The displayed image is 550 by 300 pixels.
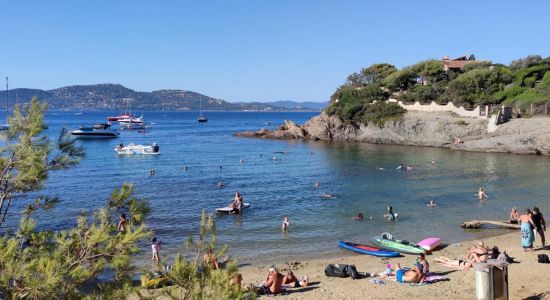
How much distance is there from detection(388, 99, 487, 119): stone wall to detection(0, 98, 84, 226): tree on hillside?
60.7 meters

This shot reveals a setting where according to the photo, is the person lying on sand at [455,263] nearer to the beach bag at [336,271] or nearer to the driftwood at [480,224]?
the beach bag at [336,271]

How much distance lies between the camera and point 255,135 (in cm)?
8606

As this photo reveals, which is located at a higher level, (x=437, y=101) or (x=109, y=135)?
(x=437, y=101)

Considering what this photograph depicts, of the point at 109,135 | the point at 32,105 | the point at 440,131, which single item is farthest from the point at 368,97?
the point at 32,105

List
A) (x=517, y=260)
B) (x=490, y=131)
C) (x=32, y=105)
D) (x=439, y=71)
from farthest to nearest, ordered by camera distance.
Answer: (x=439, y=71), (x=490, y=131), (x=517, y=260), (x=32, y=105)

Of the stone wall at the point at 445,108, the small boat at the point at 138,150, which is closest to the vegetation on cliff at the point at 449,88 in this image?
the stone wall at the point at 445,108

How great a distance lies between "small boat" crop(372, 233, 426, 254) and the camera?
19.9 m

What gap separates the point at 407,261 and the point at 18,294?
52.3 ft

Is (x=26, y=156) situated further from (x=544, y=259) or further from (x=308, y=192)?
(x=308, y=192)

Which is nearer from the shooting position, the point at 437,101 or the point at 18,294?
the point at 18,294

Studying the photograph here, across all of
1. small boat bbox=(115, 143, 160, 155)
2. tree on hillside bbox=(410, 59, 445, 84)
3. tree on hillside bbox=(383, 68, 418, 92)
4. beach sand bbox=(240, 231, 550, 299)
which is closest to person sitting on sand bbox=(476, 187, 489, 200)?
beach sand bbox=(240, 231, 550, 299)

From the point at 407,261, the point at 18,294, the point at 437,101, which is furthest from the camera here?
the point at 437,101

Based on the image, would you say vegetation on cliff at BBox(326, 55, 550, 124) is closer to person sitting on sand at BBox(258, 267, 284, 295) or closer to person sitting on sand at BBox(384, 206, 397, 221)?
person sitting on sand at BBox(384, 206, 397, 221)

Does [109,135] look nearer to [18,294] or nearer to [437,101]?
[437,101]
